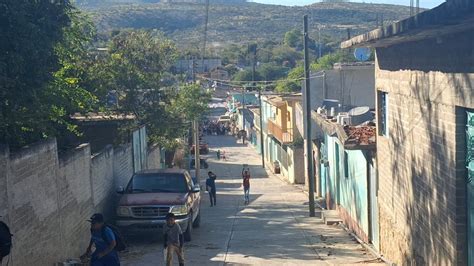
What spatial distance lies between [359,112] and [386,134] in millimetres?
8020

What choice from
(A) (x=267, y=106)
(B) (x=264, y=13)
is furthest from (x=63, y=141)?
(B) (x=264, y=13)

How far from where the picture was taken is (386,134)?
57.0 ft

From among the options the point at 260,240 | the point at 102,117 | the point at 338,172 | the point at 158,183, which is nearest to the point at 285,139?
the point at 102,117

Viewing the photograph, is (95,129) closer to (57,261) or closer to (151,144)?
(151,144)

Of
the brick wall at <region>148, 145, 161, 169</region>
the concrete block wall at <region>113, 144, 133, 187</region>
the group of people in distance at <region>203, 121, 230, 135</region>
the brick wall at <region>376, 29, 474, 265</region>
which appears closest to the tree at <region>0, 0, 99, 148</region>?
the brick wall at <region>376, 29, 474, 265</region>

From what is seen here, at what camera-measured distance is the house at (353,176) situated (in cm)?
1962

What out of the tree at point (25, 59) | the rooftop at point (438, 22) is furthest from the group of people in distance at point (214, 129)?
the rooftop at point (438, 22)

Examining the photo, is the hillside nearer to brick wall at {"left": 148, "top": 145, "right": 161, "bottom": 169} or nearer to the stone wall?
brick wall at {"left": 148, "top": 145, "right": 161, "bottom": 169}

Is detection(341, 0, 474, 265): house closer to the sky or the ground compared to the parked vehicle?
closer to the sky

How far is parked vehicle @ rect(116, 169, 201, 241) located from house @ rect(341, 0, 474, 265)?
540cm

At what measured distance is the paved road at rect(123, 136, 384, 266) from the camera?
17906 millimetres

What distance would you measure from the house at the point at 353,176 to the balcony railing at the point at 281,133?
887 inches

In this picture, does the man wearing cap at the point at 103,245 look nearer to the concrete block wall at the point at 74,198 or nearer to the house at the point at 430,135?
the concrete block wall at the point at 74,198

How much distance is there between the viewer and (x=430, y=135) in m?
12.2
